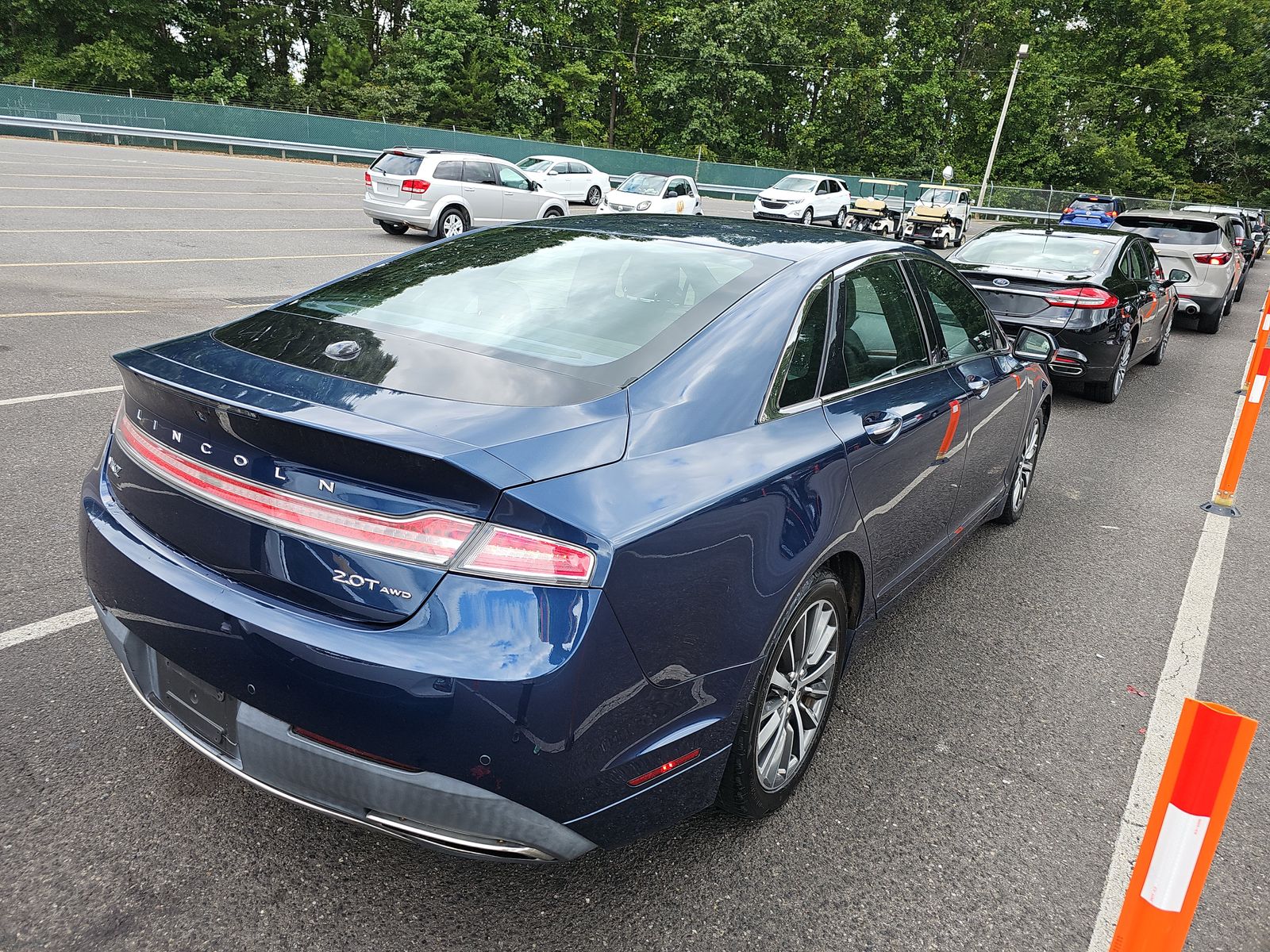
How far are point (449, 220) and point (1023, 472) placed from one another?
47.6 feet

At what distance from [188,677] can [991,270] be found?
26.0 feet

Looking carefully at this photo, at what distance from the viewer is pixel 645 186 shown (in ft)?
86.8

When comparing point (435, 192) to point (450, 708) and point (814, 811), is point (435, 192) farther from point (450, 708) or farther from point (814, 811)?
point (450, 708)

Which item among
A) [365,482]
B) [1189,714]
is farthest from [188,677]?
[1189,714]

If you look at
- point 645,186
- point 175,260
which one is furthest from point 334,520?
point 645,186

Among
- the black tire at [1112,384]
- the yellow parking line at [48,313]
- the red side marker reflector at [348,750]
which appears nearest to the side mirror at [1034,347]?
the red side marker reflector at [348,750]

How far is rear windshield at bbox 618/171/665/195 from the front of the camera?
26234 millimetres

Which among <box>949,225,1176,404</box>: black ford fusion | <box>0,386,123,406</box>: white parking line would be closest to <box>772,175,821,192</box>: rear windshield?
<box>949,225,1176,404</box>: black ford fusion

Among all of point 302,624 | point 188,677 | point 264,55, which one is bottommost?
point 188,677

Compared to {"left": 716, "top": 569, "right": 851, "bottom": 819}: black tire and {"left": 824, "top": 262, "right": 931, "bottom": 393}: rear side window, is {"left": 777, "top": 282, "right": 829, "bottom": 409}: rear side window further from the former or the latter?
{"left": 716, "top": 569, "right": 851, "bottom": 819}: black tire

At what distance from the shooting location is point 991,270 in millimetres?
8352

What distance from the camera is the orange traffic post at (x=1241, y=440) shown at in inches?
226

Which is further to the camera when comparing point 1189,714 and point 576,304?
point 576,304

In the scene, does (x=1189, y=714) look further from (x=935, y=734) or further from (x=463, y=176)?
(x=463, y=176)
